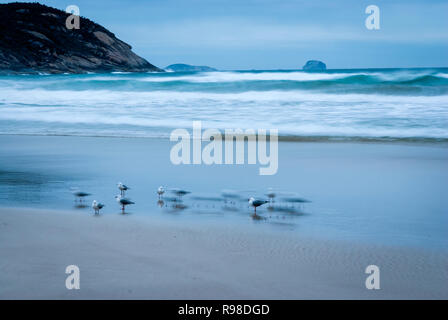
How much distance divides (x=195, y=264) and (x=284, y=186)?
8.99ft

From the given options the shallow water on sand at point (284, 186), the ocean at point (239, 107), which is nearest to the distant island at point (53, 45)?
the ocean at point (239, 107)

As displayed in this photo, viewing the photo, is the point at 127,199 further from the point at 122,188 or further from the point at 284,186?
the point at 284,186

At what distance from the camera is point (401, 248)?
157 inches

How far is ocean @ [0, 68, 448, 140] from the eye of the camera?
39.4 feet

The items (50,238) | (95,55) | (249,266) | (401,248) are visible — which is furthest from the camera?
(95,55)

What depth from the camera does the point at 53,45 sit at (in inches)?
2454

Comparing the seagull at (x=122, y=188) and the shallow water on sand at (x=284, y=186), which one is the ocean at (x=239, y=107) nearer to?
the shallow water on sand at (x=284, y=186)

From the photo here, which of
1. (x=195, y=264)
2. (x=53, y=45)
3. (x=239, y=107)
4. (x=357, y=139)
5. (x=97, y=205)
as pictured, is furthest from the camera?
(x=53, y=45)

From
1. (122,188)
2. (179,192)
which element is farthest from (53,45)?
(179,192)

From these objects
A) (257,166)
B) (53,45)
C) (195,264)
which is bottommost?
(195,264)
